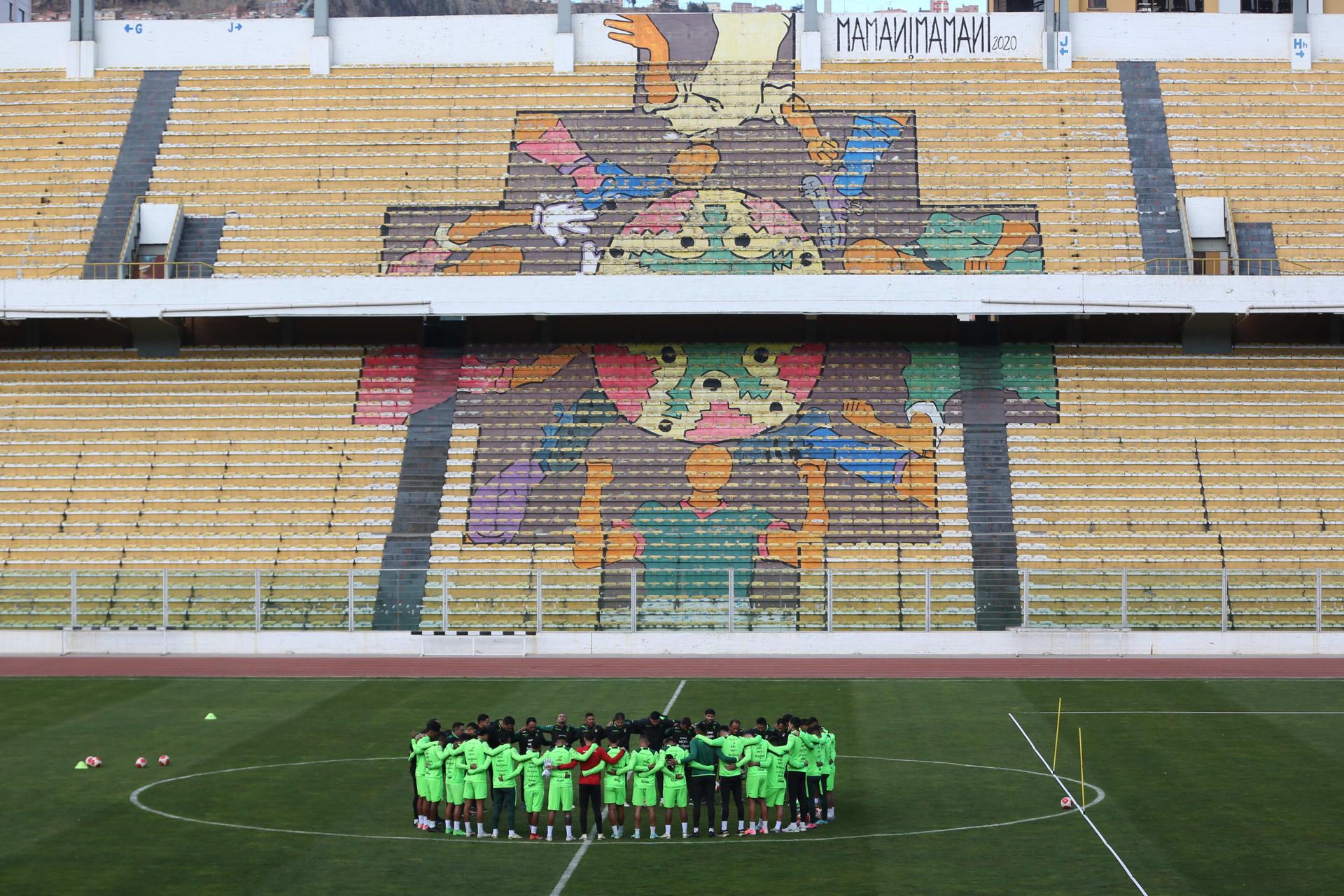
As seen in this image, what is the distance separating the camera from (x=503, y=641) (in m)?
35.0

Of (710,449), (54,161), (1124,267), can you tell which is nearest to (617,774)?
(710,449)

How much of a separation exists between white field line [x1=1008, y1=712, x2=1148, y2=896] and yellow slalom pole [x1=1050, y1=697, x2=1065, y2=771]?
0.08 metres

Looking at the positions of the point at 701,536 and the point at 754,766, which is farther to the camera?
the point at 701,536

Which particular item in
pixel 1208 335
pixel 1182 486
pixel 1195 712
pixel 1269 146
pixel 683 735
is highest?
pixel 1269 146

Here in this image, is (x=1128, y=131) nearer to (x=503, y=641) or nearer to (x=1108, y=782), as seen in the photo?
(x=503, y=641)

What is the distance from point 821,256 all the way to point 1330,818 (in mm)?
25322

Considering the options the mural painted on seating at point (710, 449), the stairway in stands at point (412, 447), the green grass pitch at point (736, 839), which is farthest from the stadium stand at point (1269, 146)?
the stairway in stands at point (412, 447)

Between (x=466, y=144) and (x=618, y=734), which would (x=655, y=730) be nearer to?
(x=618, y=734)

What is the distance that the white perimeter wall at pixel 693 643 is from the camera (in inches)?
1351

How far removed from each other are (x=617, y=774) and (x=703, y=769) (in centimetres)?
102

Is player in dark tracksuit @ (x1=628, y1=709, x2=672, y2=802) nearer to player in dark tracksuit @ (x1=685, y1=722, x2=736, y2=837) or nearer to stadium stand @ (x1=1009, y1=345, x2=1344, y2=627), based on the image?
player in dark tracksuit @ (x1=685, y1=722, x2=736, y2=837)

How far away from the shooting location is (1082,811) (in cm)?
2023

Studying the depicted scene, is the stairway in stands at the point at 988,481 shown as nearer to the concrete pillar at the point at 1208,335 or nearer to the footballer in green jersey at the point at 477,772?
the concrete pillar at the point at 1208,335

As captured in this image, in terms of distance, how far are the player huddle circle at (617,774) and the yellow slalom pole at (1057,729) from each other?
4.89 meters
